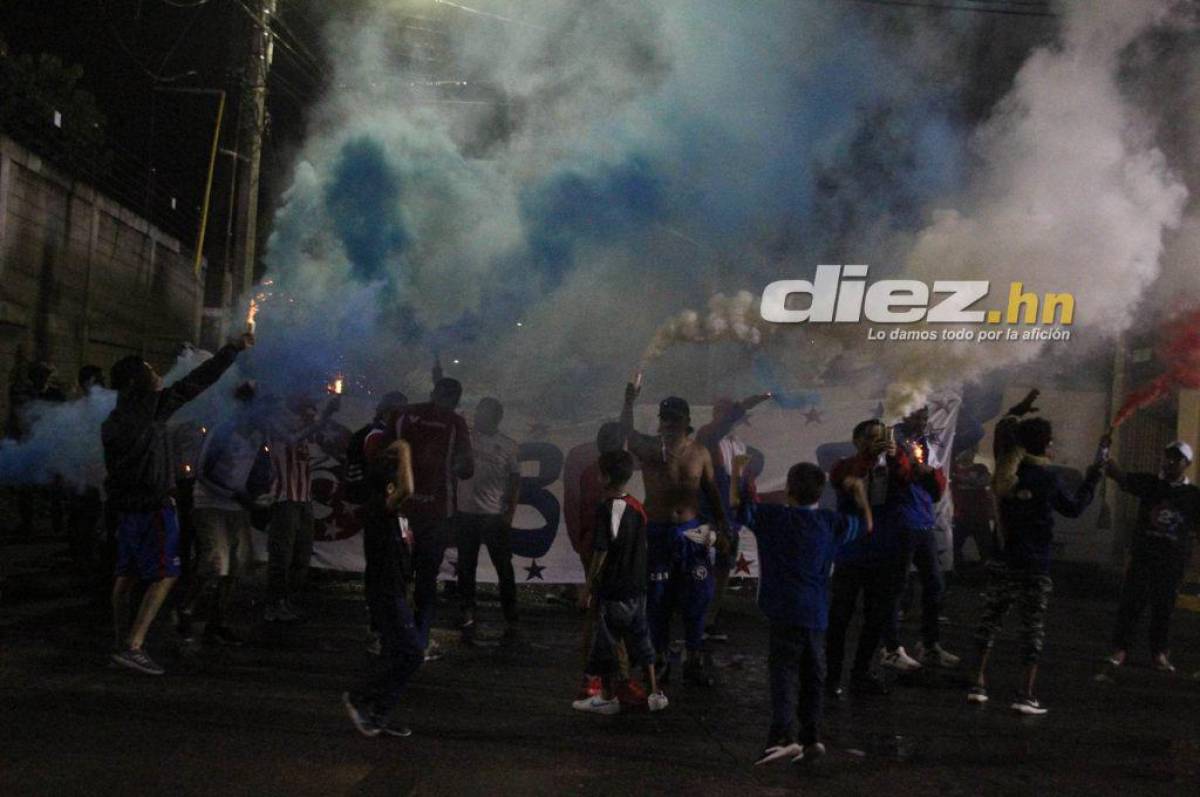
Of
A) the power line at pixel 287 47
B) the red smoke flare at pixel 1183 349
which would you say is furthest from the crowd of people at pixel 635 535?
the power line at pixel 287 47

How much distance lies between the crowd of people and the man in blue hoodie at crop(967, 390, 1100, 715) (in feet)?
0.04

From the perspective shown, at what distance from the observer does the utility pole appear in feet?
45.6

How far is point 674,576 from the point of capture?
6742mm

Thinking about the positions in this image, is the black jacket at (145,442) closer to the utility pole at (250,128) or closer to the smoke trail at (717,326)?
the smoke trail at (717,326)

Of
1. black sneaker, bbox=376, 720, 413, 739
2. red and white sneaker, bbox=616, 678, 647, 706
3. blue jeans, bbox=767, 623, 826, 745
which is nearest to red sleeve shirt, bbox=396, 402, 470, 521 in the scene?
red and white sneaker, bbox=616, 678, 647, 706

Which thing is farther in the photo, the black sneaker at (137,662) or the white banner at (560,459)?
the white banner at (560,459)

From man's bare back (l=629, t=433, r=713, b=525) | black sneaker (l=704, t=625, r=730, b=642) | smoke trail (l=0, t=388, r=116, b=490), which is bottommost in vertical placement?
black sneaker (l=704, t=625, r=730, b=642)

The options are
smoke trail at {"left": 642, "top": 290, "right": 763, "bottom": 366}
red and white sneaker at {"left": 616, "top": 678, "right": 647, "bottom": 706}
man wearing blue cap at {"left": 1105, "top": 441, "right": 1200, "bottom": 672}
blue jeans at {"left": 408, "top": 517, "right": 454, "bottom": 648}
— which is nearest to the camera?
red and white sneaker at {"left": 616, "top": 678, "right": 647, "bottom": 706}

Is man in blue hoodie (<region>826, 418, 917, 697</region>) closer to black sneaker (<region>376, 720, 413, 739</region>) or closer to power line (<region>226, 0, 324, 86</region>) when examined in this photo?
black sneaker (<region>376, 720, 413, 739</region>)

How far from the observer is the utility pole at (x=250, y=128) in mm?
13914

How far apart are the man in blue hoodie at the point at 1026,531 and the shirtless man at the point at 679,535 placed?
1.65 meters

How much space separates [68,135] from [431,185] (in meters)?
8.20

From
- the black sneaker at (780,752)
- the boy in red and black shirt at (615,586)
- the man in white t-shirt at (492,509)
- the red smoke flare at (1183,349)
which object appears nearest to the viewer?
the black sneaker at (780,752)

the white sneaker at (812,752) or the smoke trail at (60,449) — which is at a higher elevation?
the smoke trail at (60,449)
